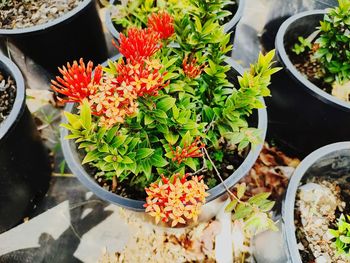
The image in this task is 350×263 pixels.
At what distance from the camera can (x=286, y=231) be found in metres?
1.18

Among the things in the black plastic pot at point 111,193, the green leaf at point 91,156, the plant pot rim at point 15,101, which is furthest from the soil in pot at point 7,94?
the green leaf at point 91,156

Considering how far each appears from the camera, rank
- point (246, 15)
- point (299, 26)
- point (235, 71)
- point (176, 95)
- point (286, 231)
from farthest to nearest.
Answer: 1. point (246, 15)
2. point (299, 26)
3. point (235, 71)
4. point (176, 95)
5. point (286, 231)

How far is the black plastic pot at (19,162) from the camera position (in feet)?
4.83

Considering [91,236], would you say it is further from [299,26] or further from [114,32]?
[299,26]

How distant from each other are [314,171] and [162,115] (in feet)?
2.26

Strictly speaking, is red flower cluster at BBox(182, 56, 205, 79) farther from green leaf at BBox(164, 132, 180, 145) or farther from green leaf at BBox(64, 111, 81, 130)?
green leaf at BBox(64, 111, 81, 130)

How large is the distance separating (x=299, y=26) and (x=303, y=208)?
94cm

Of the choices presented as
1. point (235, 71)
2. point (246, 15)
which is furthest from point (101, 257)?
point (246, 15)

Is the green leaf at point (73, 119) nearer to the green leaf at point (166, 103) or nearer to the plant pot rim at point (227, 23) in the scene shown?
the green leaf at point (166, 103)

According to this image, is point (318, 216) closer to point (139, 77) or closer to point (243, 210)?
point (243, 210)

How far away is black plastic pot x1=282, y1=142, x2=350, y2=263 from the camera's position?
1.17 meters

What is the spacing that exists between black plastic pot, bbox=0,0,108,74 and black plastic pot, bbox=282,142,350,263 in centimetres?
133

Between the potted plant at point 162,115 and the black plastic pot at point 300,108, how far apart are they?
33 centimetres

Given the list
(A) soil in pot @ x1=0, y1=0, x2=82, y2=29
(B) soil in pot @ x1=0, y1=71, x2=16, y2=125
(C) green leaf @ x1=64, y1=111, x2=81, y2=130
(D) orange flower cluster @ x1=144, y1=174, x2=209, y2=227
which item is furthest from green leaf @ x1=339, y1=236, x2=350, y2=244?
(A) soil in pot @ x1=0, y1=0, x2=82, y2=29
